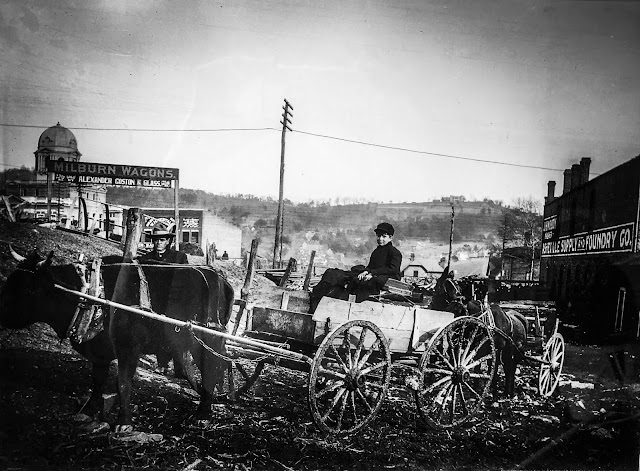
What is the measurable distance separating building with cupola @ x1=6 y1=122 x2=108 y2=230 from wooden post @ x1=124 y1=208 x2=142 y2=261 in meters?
0.40

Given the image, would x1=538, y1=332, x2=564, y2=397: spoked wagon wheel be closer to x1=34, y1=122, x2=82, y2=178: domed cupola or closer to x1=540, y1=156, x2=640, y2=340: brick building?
x1=540, y1=156, x2=640, y2=340: brick building

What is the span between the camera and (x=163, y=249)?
3715mm

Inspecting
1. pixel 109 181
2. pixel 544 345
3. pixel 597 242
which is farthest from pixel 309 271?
pixel 597 242

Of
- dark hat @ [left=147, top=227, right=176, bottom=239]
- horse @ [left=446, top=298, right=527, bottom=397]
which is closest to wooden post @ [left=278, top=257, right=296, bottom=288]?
dark hat @ [left=147, top=227, right=176, bottom=239]

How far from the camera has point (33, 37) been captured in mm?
3605

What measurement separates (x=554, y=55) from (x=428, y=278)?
2872 millimetres

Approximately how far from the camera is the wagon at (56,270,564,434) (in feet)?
11.7

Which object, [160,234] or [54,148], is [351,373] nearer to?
[160,234]

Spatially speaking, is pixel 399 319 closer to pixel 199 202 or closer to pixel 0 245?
pixel 199 202

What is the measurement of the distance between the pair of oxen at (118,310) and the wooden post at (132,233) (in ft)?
0.33

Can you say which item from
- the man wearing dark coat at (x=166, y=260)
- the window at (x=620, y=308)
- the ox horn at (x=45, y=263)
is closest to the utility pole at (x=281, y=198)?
the man wearing dark coat at (x=166, y=260)

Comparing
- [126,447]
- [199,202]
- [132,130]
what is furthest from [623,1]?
[126,447]

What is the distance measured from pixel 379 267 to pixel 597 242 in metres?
2.75

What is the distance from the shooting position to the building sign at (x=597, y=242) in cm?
456
